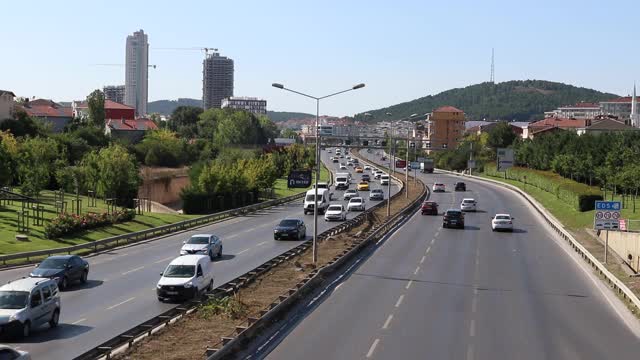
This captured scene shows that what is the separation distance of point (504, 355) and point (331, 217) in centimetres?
4443

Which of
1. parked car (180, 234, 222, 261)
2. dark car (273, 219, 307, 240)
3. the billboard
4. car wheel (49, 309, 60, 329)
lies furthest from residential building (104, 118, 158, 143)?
car wheel (49, 309, 60, 329)

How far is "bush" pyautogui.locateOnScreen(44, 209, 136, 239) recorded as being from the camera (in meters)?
45.0

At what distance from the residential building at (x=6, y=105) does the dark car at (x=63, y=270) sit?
85816 millimetres

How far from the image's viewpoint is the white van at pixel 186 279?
26906 mm

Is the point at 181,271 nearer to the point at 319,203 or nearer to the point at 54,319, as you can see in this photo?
the point at 54,319

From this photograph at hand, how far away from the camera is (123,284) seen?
31.3 m

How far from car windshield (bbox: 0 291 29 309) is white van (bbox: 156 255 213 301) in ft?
18.3

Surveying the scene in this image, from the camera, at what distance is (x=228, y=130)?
188750 mm

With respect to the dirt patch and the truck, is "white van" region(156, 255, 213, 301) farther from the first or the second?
the truck

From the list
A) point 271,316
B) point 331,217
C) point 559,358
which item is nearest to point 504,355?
point 559,358

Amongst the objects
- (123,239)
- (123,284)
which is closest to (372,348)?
(123,284)

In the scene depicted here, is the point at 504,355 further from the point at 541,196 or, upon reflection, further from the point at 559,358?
the point at 541,196

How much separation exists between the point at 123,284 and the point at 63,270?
2280mm


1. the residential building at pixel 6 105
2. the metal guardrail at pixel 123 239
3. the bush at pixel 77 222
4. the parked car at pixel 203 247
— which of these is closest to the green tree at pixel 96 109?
the residential building at pixel 6 105
